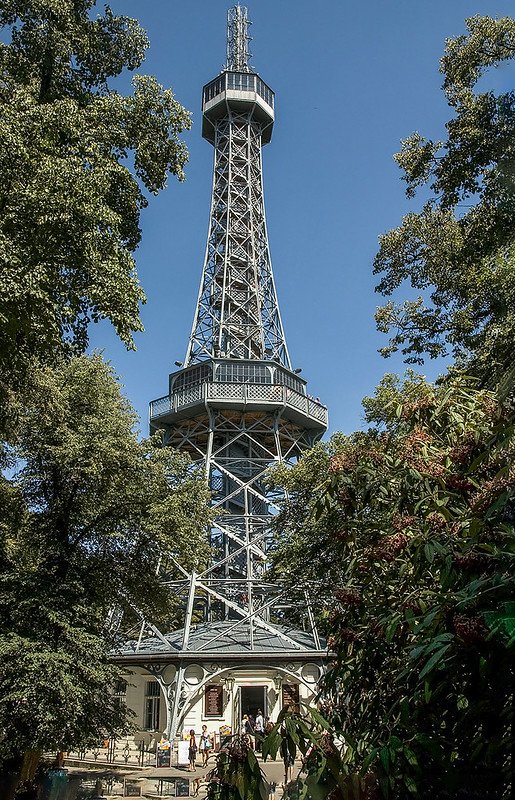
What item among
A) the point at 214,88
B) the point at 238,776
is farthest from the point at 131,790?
the point at 214,88

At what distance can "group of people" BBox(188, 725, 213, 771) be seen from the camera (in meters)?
19.9

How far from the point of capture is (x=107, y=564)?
14.9m

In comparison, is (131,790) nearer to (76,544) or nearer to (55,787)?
(55,787)

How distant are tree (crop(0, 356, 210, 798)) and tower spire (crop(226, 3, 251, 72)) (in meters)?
37.7

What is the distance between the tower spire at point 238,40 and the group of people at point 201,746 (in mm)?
41559

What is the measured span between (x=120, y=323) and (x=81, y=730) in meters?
8.48

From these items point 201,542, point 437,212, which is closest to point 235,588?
point 201,542

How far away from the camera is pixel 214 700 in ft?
81.0

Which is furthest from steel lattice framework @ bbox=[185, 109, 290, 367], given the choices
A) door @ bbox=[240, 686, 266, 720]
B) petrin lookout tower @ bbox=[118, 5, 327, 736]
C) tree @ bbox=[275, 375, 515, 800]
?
tree @ bbox=[275, 375, 515, 800]

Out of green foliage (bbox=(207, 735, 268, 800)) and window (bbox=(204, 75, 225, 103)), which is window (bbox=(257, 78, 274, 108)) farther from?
green foliage (bbox=(207, 735, 268, 800))

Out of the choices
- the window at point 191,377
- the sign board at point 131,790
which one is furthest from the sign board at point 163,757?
the window at point 191,377

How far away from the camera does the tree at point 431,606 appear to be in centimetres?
326

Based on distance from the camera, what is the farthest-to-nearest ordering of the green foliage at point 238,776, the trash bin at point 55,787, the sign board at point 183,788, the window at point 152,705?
the window at point 152,705 < the sign board at point 183,788 < the trash bin at point 55,787 < the green foliage at point 238,776

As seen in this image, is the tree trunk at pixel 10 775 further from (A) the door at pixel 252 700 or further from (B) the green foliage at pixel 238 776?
(A) the door at pixel 252 700
